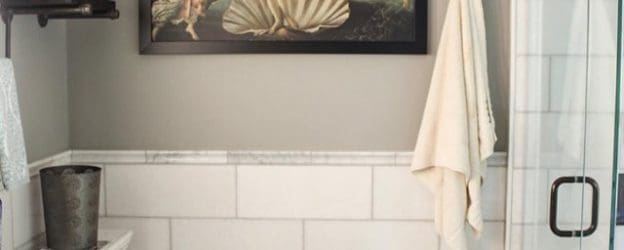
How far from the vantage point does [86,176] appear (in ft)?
6.21

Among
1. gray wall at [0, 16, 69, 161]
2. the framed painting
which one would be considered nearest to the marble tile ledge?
gray wall at [0, 16, 69, 161]

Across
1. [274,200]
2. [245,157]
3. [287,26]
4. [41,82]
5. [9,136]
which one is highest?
[287,26]

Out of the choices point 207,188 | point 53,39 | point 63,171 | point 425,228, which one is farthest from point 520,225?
point 53,39

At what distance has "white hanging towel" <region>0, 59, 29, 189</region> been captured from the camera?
1.62 m

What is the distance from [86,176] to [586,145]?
1251 millimetres

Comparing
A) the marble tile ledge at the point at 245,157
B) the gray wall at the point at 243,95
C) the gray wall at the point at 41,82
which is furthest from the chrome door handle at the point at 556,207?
the gray wall at the point at 41,82

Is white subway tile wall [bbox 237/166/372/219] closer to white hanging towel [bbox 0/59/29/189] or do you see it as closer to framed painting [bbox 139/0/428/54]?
framed painting [bbox 139/0/428/54]

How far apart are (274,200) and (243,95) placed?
0.34 m

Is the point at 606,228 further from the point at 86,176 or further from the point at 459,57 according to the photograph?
the point at 86,176

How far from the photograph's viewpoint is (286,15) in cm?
220

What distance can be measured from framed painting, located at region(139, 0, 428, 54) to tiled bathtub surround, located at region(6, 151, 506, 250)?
328 mm

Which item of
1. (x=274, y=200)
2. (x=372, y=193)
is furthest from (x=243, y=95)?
(x=372, y=193)

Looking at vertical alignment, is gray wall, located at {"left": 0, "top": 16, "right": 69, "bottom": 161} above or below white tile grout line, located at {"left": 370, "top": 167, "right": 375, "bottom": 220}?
above

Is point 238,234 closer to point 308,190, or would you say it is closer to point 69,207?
point 308,190
